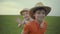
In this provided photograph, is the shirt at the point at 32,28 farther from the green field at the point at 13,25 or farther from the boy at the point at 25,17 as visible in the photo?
the green field at the point at 13,25

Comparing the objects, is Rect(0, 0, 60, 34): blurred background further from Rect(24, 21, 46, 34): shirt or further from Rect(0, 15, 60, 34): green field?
Rect(24, 21, 46, 34): shirt

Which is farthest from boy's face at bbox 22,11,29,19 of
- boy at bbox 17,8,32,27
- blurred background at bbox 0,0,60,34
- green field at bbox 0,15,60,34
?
green field at bbox 0,15,60,34

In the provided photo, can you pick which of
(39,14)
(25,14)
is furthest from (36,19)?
(25,14)

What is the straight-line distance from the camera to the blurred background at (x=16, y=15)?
1352 millimetres

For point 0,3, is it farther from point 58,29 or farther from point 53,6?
point 58,29

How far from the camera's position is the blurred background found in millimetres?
1352

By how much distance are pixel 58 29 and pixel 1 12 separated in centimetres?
52

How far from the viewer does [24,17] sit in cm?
120

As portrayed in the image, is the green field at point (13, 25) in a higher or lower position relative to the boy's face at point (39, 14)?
lower

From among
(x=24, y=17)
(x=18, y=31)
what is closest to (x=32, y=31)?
(x=24, y=17)

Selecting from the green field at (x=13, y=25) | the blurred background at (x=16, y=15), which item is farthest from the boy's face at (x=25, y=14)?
the green field at (x=13, y=25)

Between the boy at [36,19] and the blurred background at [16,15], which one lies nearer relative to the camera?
the boy at [36,19]

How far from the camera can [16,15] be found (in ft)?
4.41

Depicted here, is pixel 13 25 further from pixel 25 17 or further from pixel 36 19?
pixel 36 19
